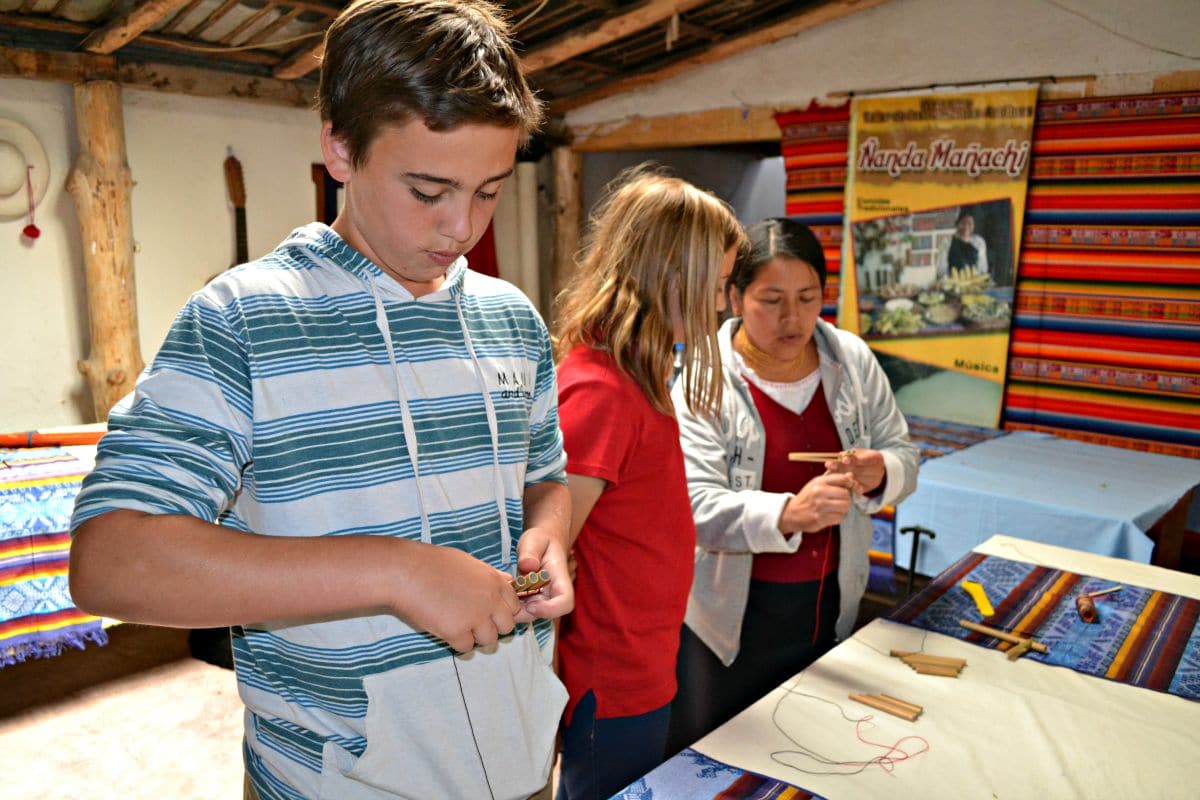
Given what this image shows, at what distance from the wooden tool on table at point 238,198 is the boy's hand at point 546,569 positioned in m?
4.98

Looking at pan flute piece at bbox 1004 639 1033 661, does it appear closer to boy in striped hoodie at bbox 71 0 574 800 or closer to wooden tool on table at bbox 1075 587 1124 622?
wooden tool on table at bbox 1075 587 1124 622

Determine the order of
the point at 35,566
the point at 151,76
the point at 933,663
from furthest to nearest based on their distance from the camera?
1. the point at 151,76
2. the point at 35,566
3. the point at 933,663

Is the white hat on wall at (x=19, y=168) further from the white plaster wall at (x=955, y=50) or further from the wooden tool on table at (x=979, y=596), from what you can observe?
the wooden tool on table at (x=979, y=596)

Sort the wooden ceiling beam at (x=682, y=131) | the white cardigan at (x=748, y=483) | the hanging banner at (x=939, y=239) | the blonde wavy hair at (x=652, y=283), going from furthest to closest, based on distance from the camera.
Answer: the wooden ceiling beam at (x=682, y=131) < the hanging banner at (x=939, y=239) < the white cardigan at (x=748, y=483) < the blonde wavy hair at (x=652, y=283)

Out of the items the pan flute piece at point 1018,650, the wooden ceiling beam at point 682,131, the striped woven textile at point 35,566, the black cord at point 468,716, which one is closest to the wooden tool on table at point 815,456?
the pan flute piece at point 1018,650

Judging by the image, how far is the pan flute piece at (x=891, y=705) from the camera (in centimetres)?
142

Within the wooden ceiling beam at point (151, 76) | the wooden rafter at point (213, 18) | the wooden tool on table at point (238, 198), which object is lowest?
the wooden tool on table at point (238, 198)

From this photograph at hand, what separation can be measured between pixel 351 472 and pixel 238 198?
16.9ft

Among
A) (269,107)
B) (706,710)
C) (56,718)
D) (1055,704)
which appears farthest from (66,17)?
(1055,704)

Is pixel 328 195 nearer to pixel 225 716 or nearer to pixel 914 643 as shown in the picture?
pixel 225 716

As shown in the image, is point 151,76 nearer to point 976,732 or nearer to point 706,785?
point 706,785

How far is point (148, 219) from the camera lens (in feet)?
16.3

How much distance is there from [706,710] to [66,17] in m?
4.61

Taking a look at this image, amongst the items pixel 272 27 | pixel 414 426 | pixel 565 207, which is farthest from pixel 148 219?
pixel 414 426
